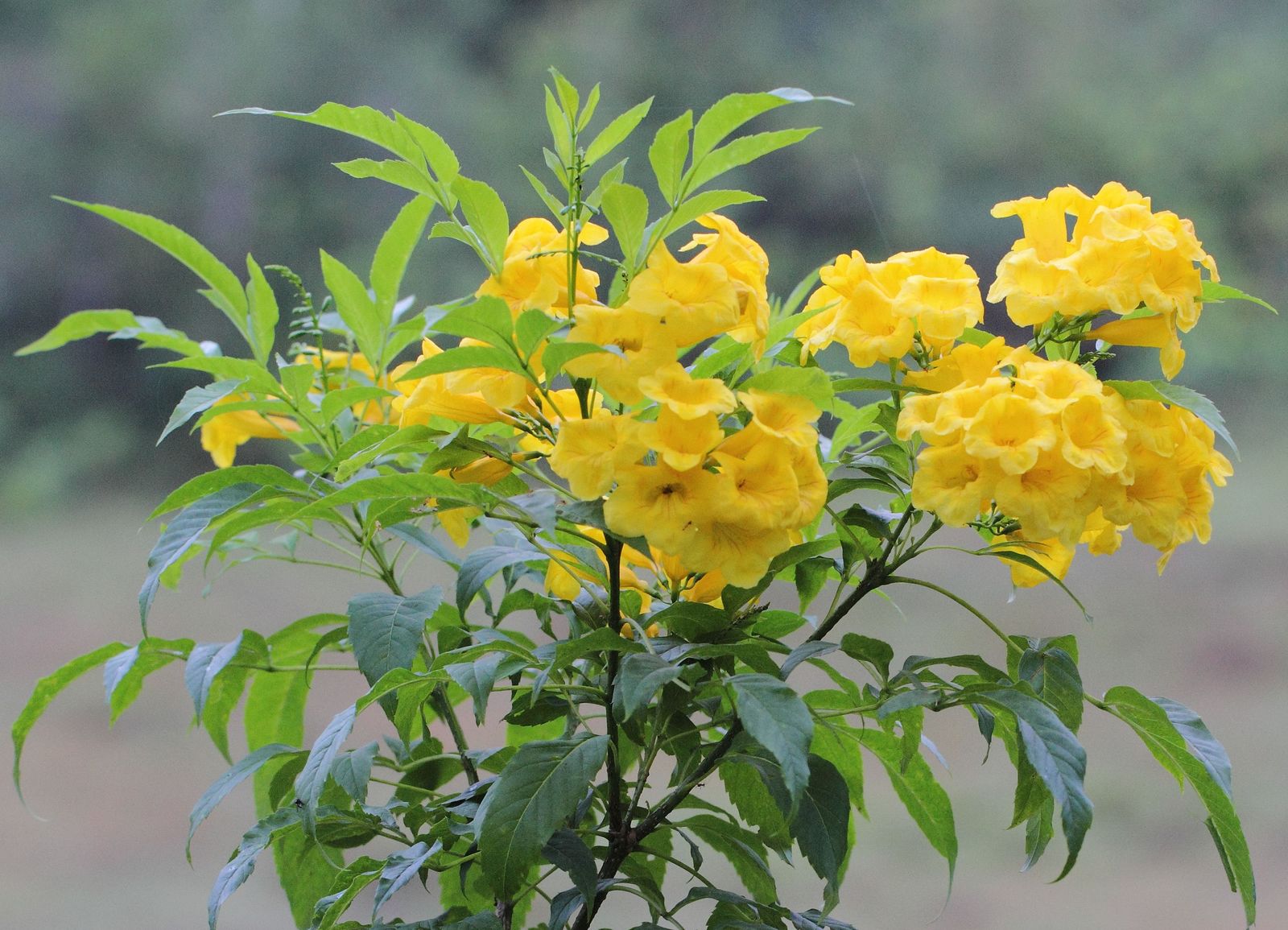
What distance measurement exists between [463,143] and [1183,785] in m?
1.78

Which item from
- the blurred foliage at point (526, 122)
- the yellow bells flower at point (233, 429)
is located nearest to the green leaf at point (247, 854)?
the yellow bells flower at point (233, 429)

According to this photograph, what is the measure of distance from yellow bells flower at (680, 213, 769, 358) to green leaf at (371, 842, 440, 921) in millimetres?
255

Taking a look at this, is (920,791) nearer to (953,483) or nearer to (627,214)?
(953,483)

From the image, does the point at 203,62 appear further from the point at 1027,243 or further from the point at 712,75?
the point at 1027,243

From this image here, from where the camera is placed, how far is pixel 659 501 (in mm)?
443

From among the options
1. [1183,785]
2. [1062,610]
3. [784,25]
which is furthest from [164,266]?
[1183,785]

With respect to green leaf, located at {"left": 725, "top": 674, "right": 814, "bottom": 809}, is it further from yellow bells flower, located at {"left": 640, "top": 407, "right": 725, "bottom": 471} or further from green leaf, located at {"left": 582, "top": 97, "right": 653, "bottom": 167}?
green leaf, located at {"left": 582, "top": 97, "right": 653, "bottom": 167}

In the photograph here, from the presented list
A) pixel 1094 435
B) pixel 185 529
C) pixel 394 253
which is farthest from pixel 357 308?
pixel 1094 435

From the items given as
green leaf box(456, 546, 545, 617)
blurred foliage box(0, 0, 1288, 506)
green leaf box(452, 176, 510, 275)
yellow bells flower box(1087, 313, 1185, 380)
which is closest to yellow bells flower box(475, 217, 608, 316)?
green leaf box(452, 176, 510, 275)

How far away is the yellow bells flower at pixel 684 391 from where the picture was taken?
42 centimetres

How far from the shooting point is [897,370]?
1.75 feet

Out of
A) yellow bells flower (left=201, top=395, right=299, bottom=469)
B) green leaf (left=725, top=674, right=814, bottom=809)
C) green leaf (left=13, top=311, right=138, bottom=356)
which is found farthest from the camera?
yellow bells flower (left=201, top=395, right=299, bottom=469)

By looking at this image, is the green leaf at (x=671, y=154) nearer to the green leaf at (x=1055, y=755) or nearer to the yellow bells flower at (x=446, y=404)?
the yellow bells flower at (x=446, y=404)

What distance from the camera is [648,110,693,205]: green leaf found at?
0.47 meters
